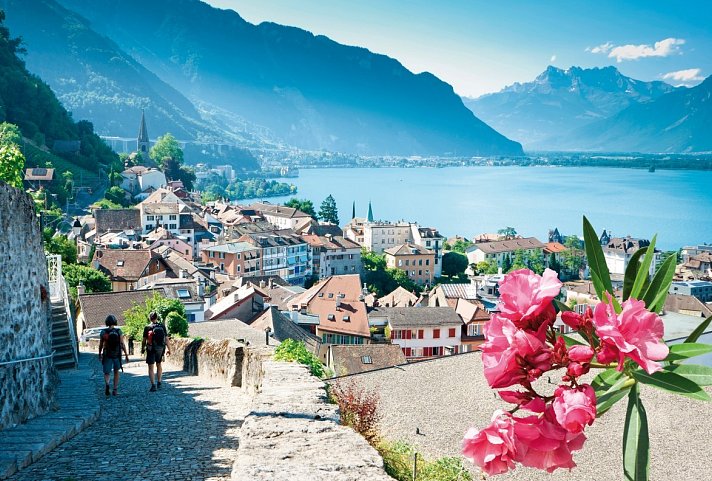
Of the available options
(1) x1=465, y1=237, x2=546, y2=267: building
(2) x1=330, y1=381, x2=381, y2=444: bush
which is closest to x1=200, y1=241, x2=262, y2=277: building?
(1) x1=465, y1=237, x2=546, y2=267: building

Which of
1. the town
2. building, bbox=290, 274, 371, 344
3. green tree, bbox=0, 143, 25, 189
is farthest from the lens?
building, bbox=290, 274, 371, 344

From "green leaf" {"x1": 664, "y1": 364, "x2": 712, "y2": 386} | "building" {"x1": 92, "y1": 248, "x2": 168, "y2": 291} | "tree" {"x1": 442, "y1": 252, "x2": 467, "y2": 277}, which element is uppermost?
"green leaf" {"x1": 664, "y1": 364, "x2": 712, "y2": 386}

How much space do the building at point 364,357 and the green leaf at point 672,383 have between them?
1664cm

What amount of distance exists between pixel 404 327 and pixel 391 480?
105ft

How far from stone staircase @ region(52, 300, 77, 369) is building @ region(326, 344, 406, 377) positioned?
7.20m

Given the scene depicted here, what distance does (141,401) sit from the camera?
28.6 feet

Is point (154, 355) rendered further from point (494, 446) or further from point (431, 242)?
point (431, 242)

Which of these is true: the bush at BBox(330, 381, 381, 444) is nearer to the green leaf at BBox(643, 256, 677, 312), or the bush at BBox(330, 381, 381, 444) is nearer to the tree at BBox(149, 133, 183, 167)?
the green leaf at BBox(643, 256, 677, 312)

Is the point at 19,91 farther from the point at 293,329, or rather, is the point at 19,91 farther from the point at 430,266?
the point at 293,329

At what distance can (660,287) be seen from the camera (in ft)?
6.89

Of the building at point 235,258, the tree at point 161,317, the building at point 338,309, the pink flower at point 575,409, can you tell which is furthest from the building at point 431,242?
the pink flower at point 575,409

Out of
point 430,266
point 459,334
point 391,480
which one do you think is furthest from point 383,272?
point 391,480

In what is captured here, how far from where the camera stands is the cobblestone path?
17.0 feet

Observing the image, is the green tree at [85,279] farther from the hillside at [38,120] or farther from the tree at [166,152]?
the tree at [166,152]
